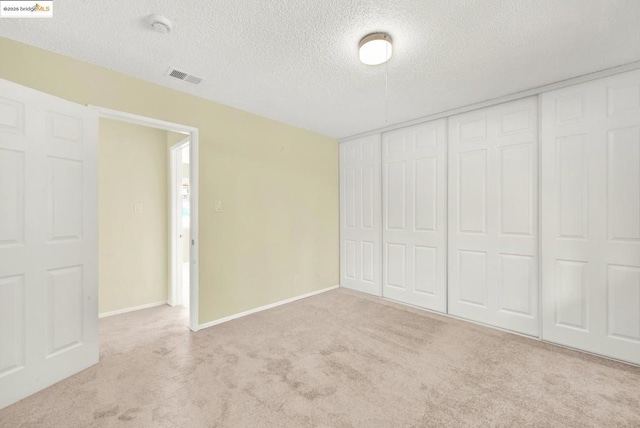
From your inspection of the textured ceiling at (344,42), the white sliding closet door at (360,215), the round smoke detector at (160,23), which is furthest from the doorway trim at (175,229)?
the white sliding closet door at (360,215)

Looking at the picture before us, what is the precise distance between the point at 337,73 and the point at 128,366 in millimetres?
3027

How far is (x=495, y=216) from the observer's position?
299 cm

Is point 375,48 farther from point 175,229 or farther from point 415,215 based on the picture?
point 175,229

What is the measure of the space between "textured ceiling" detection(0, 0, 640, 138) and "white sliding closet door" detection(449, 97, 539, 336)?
39 centimetres

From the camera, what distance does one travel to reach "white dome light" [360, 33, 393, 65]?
1884 millimetres

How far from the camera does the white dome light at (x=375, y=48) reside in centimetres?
188

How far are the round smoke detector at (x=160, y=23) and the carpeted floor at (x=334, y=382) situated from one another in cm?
247

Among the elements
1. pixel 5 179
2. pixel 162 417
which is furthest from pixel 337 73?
pixel 162 417

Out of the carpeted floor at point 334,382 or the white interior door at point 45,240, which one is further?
the white interior door at point 45,240

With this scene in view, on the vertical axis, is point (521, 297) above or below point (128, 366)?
above

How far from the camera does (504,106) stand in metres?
2.93

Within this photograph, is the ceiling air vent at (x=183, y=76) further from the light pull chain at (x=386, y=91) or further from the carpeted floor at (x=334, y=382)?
the carpeted floor at (x=334, y=382)

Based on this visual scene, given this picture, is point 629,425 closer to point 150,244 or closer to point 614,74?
point 614,74

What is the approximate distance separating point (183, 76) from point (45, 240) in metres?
1.70
